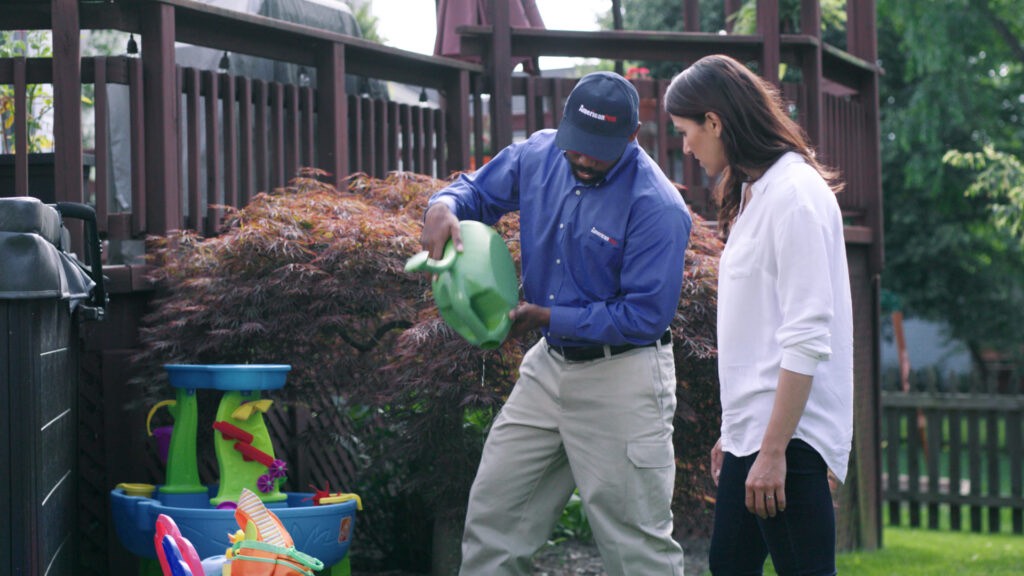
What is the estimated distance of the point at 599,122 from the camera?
3.49m

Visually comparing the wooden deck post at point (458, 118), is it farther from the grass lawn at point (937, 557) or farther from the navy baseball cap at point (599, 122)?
the navy baseball cap at point (599, 122)

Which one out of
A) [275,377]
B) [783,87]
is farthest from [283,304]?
[783,87]

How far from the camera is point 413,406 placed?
497 centimetres

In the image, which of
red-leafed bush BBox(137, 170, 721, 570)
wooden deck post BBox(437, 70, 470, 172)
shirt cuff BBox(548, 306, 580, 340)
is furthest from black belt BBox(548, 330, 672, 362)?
wooden deck post BBox(437, 70, 470, 172)

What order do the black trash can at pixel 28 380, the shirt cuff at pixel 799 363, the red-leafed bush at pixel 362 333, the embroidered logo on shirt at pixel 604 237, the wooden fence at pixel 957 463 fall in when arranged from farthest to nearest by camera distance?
1. the wooden fence at pixel 957 463
2. the red-leafed bush at pixel 362 333
3. the embroidered logo on shirt at pixel 604 237
4. the black trash can at pixel 28 380
5. the shirt cuff at pixel 799 363

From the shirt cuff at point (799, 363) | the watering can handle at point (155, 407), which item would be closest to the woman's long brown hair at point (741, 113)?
the shirt cuff at point (799, 363)

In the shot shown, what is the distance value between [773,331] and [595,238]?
0.73 m

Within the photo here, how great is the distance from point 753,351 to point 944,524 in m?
10.9

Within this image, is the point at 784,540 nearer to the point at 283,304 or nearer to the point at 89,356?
the point at 283,304

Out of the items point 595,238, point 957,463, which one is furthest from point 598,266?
point 957,463

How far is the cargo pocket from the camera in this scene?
3.54m

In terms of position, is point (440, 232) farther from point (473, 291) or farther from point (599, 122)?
point (599, 122)

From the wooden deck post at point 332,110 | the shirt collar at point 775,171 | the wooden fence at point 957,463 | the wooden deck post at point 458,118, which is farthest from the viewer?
the wooden fence at point 957,463

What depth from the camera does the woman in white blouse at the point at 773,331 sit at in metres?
2.88
